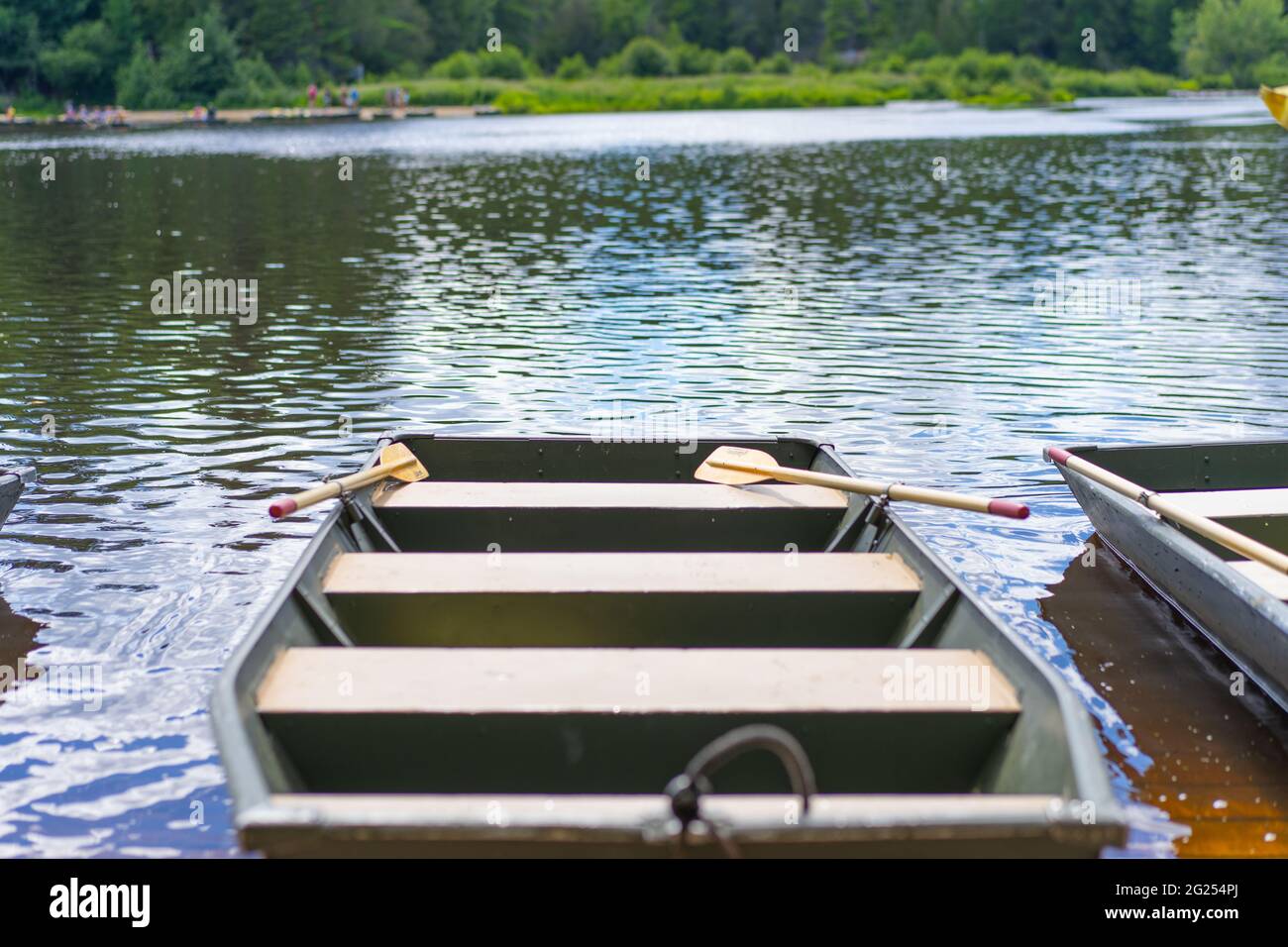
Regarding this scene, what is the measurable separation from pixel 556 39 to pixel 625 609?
120 m

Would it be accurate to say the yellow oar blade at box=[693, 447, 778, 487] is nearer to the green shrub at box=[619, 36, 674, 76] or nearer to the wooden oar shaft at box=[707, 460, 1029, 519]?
the wooden oar shaft at box=[707, 460, 1029, 519]

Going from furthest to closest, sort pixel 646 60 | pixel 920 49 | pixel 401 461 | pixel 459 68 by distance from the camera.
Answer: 1. pixel 920 49
2. pixel 646 60
3. pixel 459 68
4. pixel 401 461

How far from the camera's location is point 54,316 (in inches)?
634

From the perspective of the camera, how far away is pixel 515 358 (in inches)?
539

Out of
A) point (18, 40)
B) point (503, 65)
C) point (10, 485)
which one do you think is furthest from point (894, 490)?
point (503, 65)

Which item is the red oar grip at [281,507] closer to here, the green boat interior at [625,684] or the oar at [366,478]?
the oar at [366,478]

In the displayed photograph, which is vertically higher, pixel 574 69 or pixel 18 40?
pixel 18 40

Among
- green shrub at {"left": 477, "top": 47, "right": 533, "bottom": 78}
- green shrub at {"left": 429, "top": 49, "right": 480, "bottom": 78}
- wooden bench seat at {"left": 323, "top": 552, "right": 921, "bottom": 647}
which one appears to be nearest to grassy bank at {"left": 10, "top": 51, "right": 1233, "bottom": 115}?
green shrub at {"left": 429, "top": 49, "right": 480, "bottom": 78}

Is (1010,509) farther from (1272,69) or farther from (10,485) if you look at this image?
(1272,69)

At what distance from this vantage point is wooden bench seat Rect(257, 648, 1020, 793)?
4211 millimetres

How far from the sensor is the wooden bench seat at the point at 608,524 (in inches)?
265

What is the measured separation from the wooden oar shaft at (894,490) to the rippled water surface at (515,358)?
1060 millimetres
